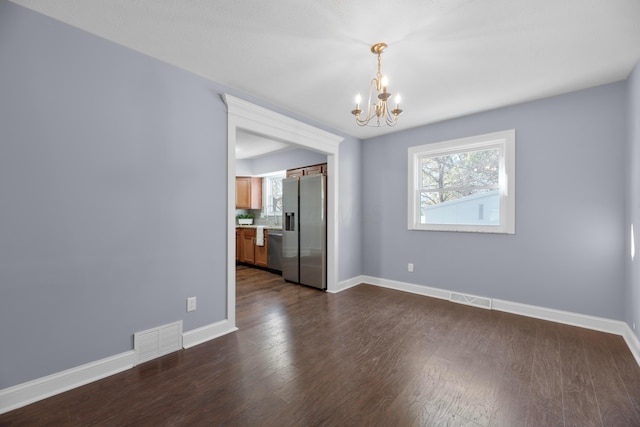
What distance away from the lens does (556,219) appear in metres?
2.98

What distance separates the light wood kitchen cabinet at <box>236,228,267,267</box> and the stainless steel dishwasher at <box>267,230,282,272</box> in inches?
10.2

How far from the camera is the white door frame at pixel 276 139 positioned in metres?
2.78

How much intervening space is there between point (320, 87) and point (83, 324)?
9.55ft

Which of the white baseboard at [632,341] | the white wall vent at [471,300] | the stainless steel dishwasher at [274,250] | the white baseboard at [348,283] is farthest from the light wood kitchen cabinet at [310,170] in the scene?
the white baseboard at [632,341]

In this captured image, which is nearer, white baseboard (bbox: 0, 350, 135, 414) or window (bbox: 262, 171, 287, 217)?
white baseboard (bbox: 0, 350, 135, 414)

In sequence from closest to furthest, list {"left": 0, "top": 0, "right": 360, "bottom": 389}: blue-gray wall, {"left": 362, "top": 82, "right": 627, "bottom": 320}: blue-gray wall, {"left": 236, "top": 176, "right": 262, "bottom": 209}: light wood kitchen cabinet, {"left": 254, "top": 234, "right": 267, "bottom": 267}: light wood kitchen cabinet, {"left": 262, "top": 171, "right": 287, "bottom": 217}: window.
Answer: {"left": 0, "top": 0, "right": 360, "bottom": 389}: blue-gray wall → {"left": 362, "top": 82, "right": 627, "bottom": 320}: blue-gray wall → {"left": 254, "top": 234, "right": 267, "bottom": 267}: light wood kitchen cabinet → {"left": 236, "top": 176, "right": 262, "bottom": 209}: light wood kitchen cabinet → {"left": 262, "top": 171, "right": 287, "bottom": 217}: window

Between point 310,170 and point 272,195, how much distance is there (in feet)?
7.86

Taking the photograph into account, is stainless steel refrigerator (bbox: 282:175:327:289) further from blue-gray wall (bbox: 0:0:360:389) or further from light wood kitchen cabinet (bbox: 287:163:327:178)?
blue-gray wall (bbox: 0:0:360:389)

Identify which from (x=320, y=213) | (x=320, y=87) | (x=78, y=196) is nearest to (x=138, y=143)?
(x=78, y=196)

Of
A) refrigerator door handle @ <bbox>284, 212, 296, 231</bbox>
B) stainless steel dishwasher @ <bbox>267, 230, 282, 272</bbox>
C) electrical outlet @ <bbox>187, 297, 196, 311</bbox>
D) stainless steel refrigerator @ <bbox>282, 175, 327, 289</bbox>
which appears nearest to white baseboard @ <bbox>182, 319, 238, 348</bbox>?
electrical outlet @ <bbox>187, 297, 196, 311</bbox>

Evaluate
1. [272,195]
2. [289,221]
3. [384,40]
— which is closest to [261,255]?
[289,221]

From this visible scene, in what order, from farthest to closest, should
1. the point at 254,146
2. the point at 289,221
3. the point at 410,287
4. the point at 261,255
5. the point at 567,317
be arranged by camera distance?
the point at 261,255 → the point at 254,146 → the point at 289,221 → the point at 410,287 → the point at 567,317

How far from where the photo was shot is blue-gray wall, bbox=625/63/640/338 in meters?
2.21

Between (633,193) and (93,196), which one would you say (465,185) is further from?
(93,196)
